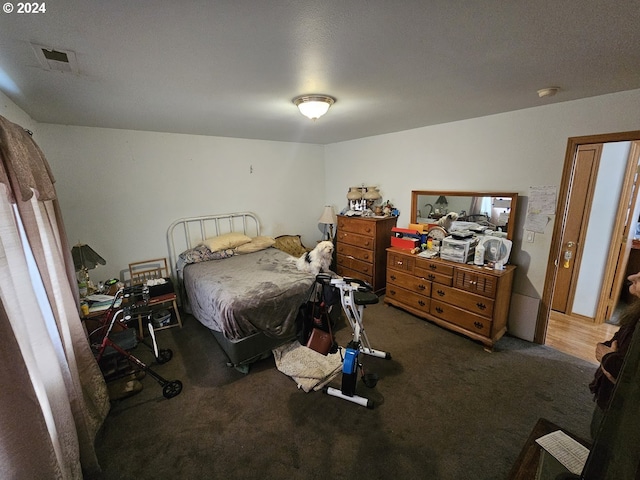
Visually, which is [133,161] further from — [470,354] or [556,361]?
[556,361]

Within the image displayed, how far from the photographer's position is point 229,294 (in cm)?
246

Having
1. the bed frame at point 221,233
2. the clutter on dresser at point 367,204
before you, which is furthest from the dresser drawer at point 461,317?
the bed frame at point 221,233

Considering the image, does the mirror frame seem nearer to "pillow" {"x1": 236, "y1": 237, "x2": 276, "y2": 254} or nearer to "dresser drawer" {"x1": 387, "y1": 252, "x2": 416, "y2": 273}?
"dresser drawer" {"x1": 387, "y1": 252, "x2": 416, "y2": 273}

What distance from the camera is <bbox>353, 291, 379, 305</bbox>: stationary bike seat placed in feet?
6.85

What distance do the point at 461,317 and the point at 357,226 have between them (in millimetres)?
1834

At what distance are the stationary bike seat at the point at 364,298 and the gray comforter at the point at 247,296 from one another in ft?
2.47

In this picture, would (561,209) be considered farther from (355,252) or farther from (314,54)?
(314,54)

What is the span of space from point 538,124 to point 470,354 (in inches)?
92.3

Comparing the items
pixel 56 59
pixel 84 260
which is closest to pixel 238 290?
pixel 84 260

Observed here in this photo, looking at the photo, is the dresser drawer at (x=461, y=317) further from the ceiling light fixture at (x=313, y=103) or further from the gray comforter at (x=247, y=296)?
the ceiling light fixture at (x=313, y=103)

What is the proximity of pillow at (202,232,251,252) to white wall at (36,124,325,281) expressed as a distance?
432 millimetres

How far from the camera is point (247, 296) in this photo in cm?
243

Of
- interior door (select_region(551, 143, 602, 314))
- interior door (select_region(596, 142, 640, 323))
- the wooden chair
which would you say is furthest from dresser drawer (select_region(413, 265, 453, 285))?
the wooden chair

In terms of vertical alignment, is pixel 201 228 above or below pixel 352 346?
above
